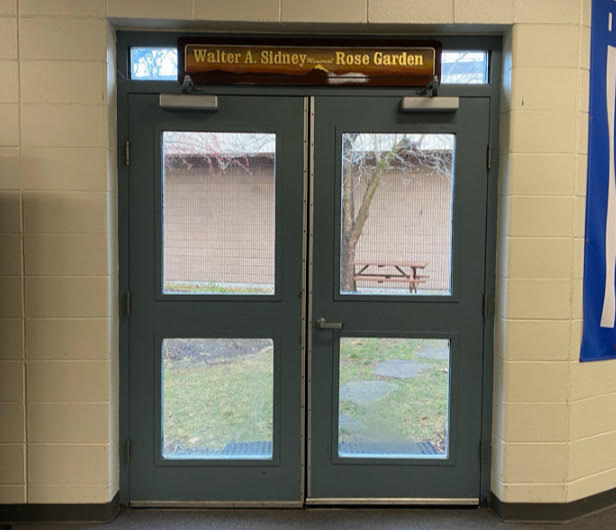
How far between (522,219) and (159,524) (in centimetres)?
217

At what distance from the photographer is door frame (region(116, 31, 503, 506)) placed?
231 cm

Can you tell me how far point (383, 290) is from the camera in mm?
2385

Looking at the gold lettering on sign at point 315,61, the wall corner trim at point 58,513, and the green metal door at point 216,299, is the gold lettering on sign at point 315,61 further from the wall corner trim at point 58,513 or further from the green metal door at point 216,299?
the wall corner trim at point 58,513

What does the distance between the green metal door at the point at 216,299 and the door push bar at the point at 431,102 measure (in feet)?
1.60

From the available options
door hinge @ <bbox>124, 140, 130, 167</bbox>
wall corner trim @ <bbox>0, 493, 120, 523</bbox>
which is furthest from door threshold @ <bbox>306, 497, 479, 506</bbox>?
door hinge @ <bbox>124, 140, 130, 167</bbox>

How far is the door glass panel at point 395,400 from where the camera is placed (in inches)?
94.7

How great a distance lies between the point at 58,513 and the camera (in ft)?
7.45

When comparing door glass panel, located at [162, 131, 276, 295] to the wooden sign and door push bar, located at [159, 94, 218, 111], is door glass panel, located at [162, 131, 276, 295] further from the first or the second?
the wooden sign

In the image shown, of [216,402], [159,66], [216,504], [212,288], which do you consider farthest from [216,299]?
[159,66]

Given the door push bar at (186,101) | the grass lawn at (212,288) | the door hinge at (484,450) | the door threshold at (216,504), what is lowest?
the door threshold at (216,504)

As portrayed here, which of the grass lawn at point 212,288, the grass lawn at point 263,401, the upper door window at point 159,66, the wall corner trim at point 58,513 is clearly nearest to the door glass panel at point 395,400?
the grass lawn at point 263,401

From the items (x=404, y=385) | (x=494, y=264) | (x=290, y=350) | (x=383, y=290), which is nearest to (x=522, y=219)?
(x=494, y=264)

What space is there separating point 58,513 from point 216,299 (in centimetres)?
121

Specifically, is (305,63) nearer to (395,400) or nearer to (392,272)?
(392,272)
